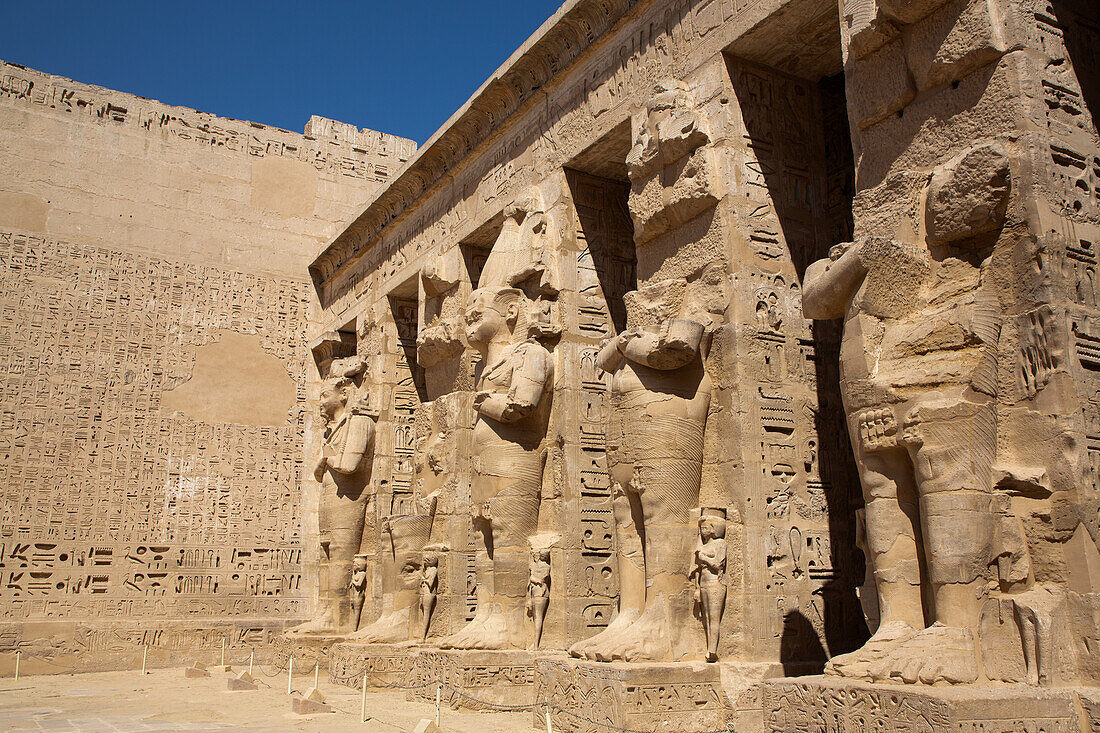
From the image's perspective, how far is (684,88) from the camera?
6.66 m

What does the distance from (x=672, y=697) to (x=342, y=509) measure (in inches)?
262

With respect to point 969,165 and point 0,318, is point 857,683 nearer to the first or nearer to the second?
point 969,165

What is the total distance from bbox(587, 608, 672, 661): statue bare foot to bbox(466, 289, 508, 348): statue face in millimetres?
3136

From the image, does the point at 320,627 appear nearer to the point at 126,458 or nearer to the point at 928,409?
the point at 126,458

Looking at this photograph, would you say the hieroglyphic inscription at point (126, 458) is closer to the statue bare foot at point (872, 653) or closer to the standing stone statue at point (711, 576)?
the standing stone statue at point (711, 576)

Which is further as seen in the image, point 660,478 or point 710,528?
point 660,478

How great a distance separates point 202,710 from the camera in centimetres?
762

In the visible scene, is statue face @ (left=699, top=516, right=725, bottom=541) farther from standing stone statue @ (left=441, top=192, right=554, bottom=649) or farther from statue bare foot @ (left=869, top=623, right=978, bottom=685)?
standing stone statue @ (left=441, top=192, right=554, bottom=649)

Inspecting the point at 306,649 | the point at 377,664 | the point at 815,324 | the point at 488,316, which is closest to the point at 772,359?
the point at 815,324

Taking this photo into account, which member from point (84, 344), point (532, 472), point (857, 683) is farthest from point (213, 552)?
point (857, 683)

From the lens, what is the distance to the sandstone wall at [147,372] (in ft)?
40.7

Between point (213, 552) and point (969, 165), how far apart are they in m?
11.4

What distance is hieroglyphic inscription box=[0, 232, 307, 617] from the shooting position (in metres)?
12.4

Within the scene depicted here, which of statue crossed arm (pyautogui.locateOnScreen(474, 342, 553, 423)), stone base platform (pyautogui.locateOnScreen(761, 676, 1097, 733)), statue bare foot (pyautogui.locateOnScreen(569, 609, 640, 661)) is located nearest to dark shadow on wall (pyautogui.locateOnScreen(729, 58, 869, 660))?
statue bare foot (pyautogui.locateOnScreen(569, 609, 640, 661))
